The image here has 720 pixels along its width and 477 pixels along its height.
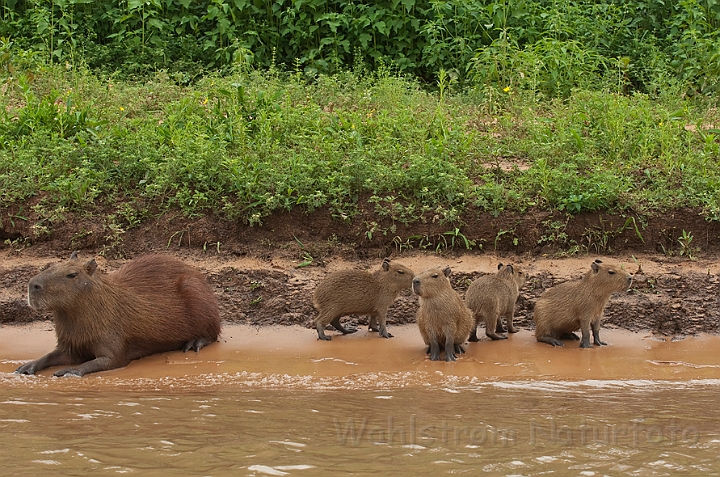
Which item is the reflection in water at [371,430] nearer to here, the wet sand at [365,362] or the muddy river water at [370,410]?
the muddy river water at [370,410]

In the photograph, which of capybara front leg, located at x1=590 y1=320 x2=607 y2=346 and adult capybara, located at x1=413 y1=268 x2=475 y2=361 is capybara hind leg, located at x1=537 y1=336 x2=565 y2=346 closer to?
capybara front leg, located at x1=590 y1=320 x2=607 y2=346

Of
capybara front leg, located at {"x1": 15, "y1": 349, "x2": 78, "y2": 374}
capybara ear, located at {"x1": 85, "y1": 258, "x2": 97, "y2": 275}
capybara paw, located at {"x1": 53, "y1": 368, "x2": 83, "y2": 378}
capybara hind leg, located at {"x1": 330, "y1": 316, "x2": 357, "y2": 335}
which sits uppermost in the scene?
capybara ear, located at {"x1": 85, "y1": 258, "x2": 97, "y2": 275}

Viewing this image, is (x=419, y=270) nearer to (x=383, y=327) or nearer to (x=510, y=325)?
(x=383, y=327)

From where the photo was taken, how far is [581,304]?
693 cm

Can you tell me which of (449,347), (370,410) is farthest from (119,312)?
(449,347)

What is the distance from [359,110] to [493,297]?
10.6 ft

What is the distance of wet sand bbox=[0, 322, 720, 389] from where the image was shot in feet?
20.3

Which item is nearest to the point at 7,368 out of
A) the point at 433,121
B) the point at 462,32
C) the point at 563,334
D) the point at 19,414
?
the point at 19,414

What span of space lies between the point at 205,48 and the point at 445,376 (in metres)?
6.14

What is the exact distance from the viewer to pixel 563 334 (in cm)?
714

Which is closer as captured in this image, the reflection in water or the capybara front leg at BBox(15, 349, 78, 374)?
the reflection in water

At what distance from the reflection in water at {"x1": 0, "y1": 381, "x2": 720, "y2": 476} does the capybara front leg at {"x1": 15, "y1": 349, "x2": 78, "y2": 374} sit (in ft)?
1.46

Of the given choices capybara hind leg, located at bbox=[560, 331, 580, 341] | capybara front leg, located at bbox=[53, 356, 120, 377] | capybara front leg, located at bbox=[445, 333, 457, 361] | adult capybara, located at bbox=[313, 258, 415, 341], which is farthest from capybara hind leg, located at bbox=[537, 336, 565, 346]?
capybara front leg, located at bbox=[53, 356, 120, 377]

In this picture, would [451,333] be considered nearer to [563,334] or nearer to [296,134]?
[563,334]
